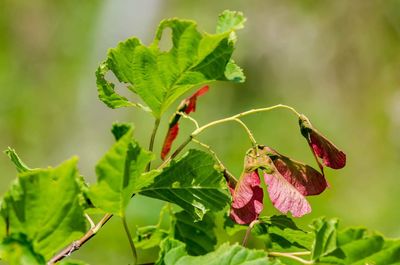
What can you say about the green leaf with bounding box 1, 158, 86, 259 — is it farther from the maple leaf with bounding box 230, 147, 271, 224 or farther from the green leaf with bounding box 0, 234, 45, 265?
the maple leaf with bounding box 230, 147, 271, 224

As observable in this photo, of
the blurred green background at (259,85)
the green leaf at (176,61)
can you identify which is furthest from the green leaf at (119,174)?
the blurred green background at (259,85)

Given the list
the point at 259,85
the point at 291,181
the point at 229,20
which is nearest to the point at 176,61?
the point at 229,20

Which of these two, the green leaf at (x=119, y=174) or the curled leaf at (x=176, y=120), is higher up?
the curled leaf at (x=176, y=120)

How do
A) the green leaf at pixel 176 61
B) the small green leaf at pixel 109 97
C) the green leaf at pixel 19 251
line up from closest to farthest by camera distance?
the green leaf at pixel 19 251 < the green leaf at pixel 176 61 < the small green leaf at pixel 109 97

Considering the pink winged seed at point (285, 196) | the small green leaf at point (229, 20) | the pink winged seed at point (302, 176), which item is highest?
the small green leaf at point (229, 20)

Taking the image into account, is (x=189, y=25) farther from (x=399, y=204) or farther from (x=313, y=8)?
(x=313, y=8)

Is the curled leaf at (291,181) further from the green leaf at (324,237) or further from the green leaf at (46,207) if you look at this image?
the green leaf at (46,207)

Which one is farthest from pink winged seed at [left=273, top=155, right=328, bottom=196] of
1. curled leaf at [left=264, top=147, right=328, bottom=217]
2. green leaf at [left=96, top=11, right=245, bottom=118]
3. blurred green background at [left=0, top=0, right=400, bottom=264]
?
blurred green background at [left=0, top=0, right=400, bottom=264]
